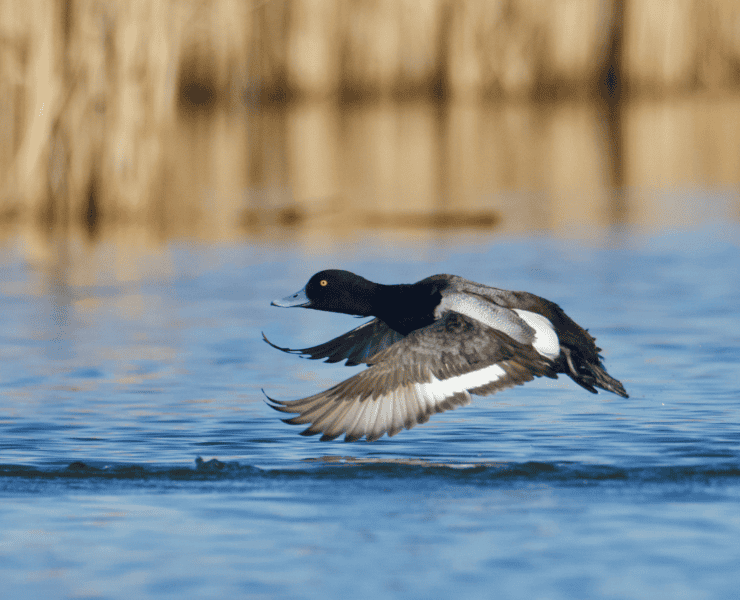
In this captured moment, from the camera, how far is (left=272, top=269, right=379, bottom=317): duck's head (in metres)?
6.95

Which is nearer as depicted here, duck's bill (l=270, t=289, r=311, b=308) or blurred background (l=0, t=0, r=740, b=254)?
duck's bill (l=270, t=289, r=311, b=308)

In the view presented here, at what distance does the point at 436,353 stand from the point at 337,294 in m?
1.25

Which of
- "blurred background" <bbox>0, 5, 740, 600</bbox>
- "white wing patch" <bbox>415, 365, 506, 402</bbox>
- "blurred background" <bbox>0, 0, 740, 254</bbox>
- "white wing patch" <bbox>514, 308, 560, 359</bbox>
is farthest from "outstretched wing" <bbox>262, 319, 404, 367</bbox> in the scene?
"blurred background" <bbox>0, 0, 740, 254</bbox>

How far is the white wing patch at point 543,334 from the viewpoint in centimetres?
613

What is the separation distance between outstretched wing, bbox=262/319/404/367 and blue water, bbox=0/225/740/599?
9.1 inches

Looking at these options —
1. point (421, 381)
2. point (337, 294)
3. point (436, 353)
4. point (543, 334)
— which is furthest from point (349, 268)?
point (421, 381)

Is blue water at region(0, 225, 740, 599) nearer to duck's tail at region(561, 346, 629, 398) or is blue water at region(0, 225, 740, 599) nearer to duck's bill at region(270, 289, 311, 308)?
duck's tail at region(561, 346, 629, 398)

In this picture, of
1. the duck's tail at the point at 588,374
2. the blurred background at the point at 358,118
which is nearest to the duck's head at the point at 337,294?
the duck's tail at the point at 588,374

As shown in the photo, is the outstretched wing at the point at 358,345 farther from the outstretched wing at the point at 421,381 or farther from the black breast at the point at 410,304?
the outstretched wing at the point at 421,381

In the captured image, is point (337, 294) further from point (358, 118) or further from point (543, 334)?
point (358, 118)

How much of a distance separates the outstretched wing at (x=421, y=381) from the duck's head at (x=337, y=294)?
0.94 m

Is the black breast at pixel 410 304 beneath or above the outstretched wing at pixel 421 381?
above

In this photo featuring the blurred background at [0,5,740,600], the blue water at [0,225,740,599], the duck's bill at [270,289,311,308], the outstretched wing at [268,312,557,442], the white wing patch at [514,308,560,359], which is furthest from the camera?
the duck's bill at [270,289,311,308]

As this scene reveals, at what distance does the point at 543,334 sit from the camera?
6238 millimetres
